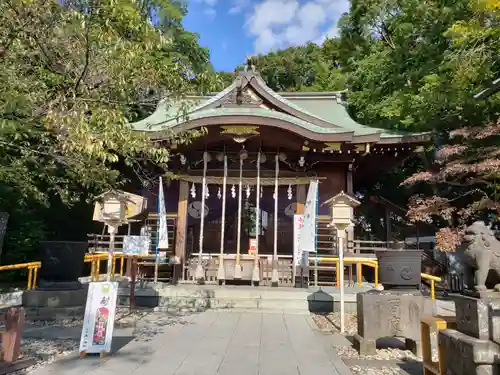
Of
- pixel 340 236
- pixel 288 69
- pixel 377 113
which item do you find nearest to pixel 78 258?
pixel 340 236

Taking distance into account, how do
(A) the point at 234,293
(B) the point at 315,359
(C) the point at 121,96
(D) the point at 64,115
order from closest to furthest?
(D) the point at 64,115, (B) the point at 315,359, (C) the point at 121,96, (A) the point at 234,293

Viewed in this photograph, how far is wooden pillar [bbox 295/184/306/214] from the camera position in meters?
11.0

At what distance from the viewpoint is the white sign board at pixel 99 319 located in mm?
4559

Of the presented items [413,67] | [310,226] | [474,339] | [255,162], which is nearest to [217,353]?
[474,339]

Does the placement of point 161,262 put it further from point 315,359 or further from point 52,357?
point 315,359

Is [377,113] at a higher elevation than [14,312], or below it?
higher

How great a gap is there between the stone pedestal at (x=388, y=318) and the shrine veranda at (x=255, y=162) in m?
4.54

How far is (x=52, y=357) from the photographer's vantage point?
4645 mm

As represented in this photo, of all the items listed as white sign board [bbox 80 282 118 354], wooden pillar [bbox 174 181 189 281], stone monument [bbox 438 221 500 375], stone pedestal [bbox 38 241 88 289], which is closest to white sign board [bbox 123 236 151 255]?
stone pedestal [bbox 38 241 88 289]

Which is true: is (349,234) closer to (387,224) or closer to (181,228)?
(387,224)

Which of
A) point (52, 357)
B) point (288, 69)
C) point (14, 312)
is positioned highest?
point (288, 69)

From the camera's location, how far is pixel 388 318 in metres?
5.19

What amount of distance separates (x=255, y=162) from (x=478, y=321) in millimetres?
8965

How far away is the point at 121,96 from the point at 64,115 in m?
1.17
